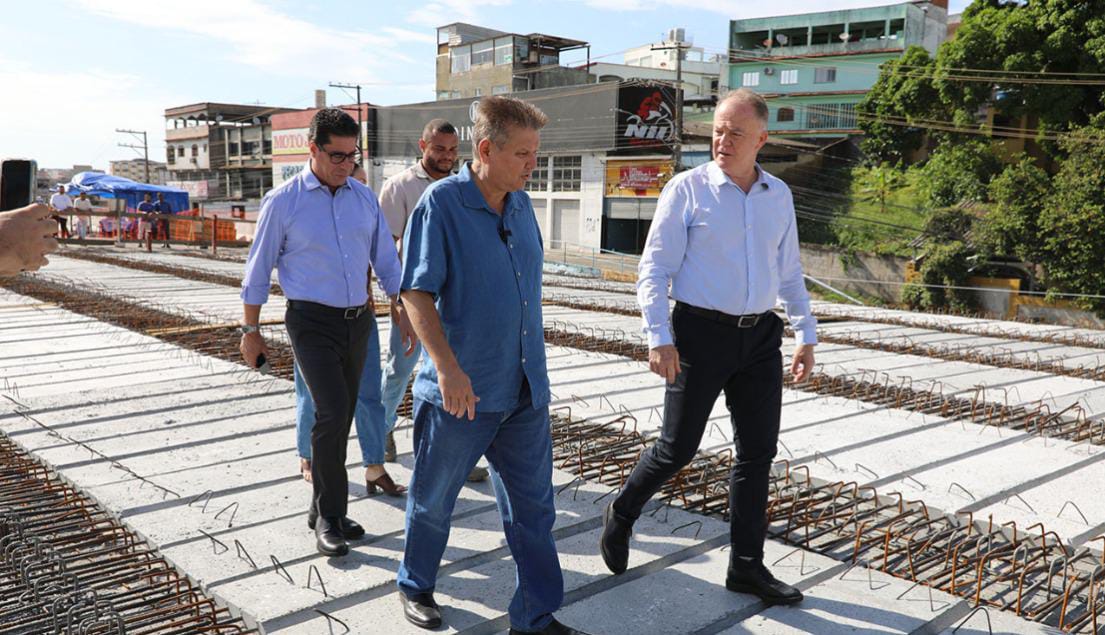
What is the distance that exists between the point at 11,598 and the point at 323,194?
1.82 m

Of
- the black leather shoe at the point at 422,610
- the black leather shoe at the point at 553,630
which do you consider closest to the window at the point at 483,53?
the black leather shoe at the point at 422,610

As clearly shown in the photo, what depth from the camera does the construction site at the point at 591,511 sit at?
2873 mm

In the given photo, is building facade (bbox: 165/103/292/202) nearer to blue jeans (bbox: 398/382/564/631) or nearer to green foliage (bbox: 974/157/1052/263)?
green foliage (bbox: 974/157/1052/263)

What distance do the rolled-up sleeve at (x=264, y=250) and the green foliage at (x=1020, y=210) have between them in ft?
67.9

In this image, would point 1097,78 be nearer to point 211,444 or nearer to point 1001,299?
point 1001,299

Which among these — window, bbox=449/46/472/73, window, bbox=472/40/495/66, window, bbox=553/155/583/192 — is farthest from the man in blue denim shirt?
window, bbox=449/46/472/73

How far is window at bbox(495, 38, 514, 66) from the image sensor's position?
146 feet

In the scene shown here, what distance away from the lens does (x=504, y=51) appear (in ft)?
148

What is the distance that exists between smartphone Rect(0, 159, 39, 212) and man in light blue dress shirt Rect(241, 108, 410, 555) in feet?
3.19

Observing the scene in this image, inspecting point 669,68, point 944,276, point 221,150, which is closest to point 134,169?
point 221,150

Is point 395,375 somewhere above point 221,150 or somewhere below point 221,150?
below

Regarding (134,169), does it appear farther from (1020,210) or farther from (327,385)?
(327,385)

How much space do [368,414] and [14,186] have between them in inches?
68.8

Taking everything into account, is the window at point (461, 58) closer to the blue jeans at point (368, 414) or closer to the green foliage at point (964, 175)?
the green foliage at point (964, 175)
